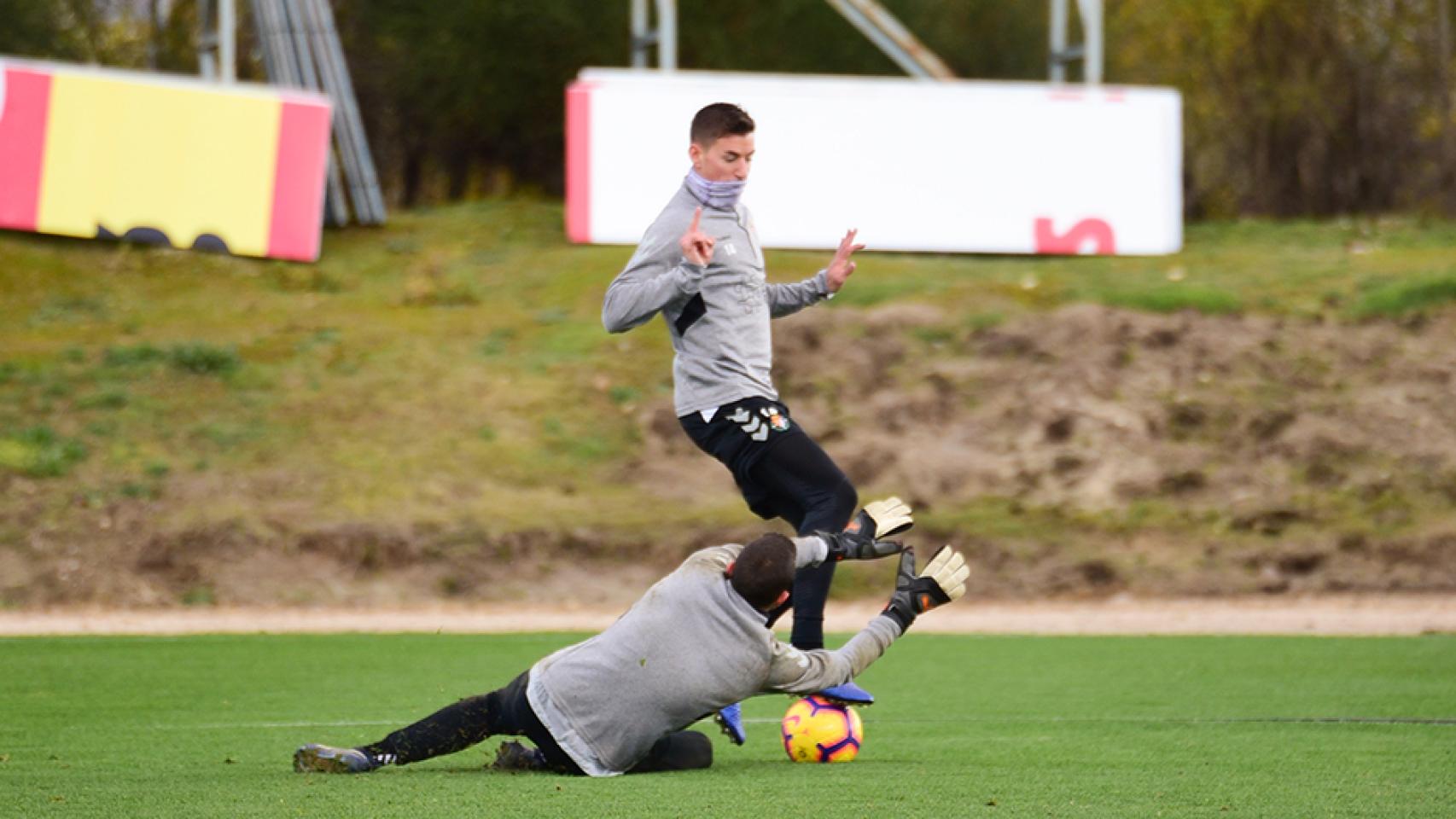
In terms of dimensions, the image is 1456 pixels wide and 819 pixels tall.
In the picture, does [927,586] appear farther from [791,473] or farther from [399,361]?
[399,361]

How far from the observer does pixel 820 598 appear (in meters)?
7.36

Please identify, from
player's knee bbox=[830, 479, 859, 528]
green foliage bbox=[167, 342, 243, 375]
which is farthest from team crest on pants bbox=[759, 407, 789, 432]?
green foliage bbox=[167, 342, 243, 375]

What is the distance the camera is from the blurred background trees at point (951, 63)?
29.9 metres

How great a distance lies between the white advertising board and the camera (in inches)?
865

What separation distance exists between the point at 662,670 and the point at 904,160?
55.3 ft

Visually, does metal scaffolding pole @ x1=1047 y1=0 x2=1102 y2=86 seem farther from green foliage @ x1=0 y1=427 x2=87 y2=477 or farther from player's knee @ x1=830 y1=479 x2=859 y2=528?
player's knee @ x1=830 y1=479 x2=859 y2=528

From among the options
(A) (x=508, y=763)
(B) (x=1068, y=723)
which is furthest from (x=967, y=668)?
(A) (x=508, y=763)

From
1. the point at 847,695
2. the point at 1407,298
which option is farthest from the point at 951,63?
the point at 847,695

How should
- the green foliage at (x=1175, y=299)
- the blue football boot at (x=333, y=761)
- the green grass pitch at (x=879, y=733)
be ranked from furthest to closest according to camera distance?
the green foliage at (x=1175, y=299) → the blue football boot at (x=333, y=761) → the green grass pitch at (x=879, y=733)

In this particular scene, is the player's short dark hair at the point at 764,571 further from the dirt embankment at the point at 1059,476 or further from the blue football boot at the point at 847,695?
the dirt embankment at the point at 1059,476

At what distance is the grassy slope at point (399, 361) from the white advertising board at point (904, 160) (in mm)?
469

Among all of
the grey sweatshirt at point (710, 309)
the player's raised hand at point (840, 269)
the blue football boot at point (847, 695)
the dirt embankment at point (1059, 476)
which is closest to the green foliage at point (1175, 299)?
the dirt embankment at point (1059, 476)

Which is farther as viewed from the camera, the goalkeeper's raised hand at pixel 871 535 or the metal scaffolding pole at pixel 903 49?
the metal scaffolding pole at pixel 903 49

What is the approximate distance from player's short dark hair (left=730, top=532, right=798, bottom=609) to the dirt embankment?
10996 mm
